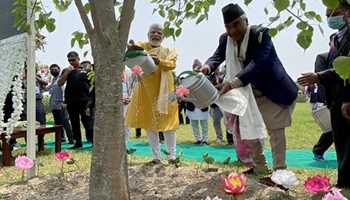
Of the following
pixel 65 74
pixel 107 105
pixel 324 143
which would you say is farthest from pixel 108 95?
pixel 65 74

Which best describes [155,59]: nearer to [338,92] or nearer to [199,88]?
[199,88]

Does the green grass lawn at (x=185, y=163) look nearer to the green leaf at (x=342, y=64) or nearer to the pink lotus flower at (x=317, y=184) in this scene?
the pink lotus flower at (x=317, y=184)

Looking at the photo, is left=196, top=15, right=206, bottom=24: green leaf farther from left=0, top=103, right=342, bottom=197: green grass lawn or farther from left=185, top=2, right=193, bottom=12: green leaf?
left=0, top=103, right=342, bottom=197: green grass lawn

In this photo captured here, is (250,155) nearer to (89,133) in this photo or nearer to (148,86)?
(148,86)

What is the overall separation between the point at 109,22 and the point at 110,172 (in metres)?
0.90

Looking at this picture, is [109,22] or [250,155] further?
[250,155]

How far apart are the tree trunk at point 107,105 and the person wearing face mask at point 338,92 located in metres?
1.21

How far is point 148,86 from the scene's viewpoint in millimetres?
4969

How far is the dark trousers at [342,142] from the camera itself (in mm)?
3684

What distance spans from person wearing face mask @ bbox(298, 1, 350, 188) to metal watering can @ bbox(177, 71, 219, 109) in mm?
616

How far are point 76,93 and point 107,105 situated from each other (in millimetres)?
5727

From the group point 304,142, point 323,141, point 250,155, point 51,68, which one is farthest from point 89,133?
point 250,155

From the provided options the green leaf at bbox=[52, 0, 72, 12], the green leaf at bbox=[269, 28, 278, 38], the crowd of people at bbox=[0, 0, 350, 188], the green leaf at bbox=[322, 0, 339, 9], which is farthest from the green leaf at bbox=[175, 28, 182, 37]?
the green leaf at bbox=[322, 0, 339, 9]

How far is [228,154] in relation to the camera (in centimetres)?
769
